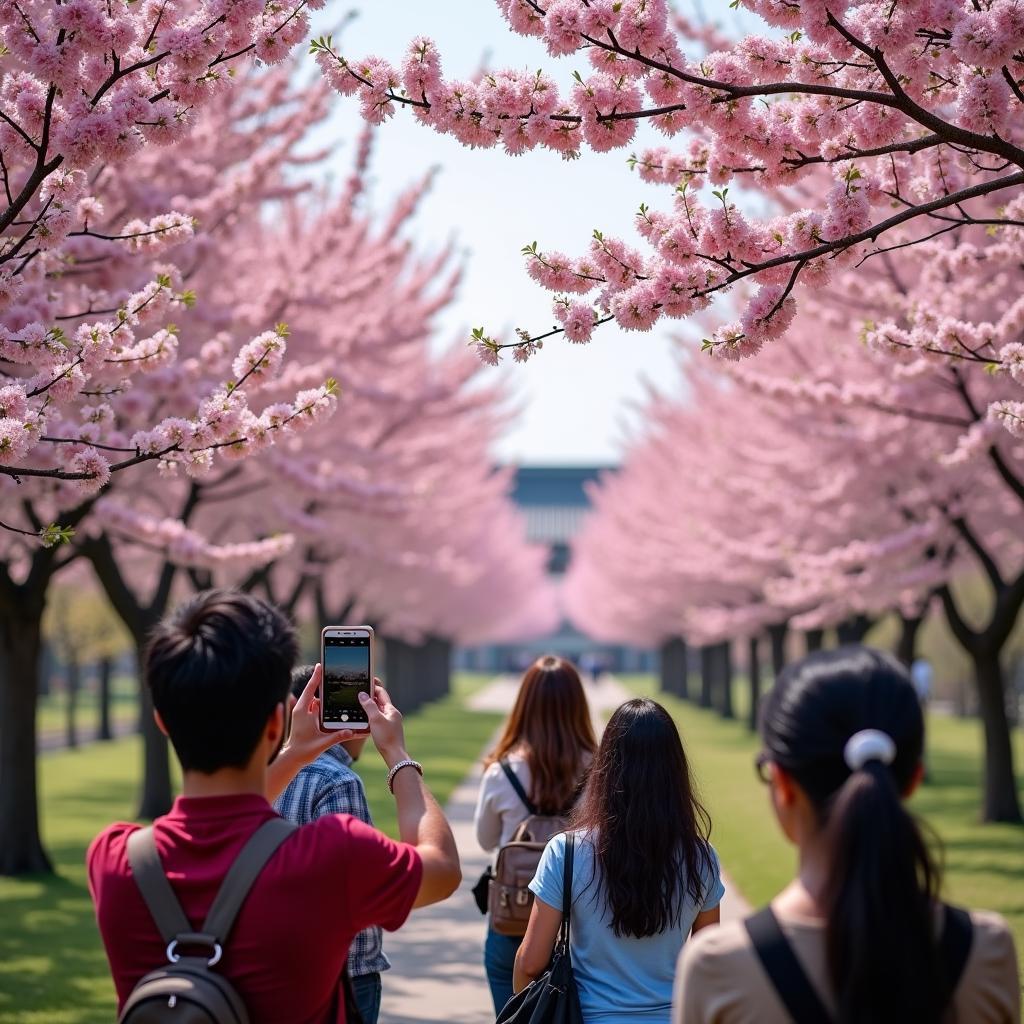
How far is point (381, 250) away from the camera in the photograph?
16.3 metres

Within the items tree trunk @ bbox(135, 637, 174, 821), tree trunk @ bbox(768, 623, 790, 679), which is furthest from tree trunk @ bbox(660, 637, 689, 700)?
tree trunk @ bbox(135, 637, 174, 821)

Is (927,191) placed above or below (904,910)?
above

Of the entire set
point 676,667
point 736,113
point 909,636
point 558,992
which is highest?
point 736,113

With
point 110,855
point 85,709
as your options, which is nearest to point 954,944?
point 110,855

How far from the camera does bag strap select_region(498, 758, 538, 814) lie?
224 inches

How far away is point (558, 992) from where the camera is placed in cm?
400

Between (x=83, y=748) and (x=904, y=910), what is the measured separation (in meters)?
32.3

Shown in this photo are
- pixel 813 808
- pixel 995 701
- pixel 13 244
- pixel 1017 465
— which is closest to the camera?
pixel 813 808

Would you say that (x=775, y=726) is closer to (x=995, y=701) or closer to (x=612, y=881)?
(x=612, y=881)

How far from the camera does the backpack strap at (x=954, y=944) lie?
7.83 ft

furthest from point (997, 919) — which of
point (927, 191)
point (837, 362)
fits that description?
point (837, 362)

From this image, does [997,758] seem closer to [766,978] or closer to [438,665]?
[766,978]

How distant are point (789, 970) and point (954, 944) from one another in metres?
0.31

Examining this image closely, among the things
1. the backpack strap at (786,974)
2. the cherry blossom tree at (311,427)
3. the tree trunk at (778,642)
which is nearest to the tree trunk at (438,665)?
the tree trunk at (778,642)
